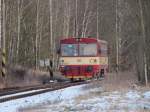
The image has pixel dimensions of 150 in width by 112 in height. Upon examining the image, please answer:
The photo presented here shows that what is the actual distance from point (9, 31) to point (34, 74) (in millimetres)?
9812

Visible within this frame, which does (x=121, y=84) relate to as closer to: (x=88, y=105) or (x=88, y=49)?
(x=88, y=49)

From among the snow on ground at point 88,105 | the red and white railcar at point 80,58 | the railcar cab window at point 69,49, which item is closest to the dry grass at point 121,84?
the red and white railcar at point 80,58

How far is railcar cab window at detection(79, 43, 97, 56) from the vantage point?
3673cm

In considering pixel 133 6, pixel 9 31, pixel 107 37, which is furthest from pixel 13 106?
pixel 107 37

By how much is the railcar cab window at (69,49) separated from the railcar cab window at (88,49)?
1.13 feet

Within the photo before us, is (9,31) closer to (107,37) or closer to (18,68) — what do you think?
(18,68)

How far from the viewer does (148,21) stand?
27.2 metres

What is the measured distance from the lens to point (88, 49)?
37.2 m

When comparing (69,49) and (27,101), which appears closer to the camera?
(27,101)

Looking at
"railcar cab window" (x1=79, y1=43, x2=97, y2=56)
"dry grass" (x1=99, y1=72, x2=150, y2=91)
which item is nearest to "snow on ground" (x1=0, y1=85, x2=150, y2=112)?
"dry grass" (x1=99, y1=72, x2=150, y2=91)

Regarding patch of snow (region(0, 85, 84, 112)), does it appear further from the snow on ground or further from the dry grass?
the dry grass

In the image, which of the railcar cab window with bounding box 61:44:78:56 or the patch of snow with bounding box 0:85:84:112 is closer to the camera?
the patch of snow with bounding box 0:85:84:112

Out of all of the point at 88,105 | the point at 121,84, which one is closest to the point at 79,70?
the point at 121,84

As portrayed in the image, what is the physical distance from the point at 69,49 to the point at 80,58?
996 mm
